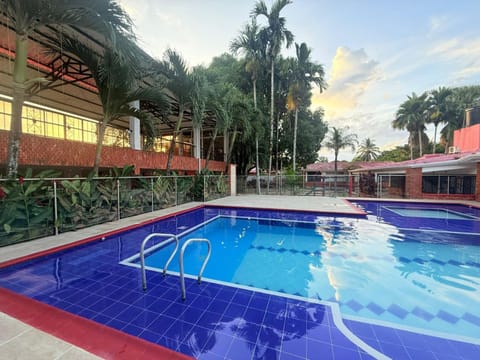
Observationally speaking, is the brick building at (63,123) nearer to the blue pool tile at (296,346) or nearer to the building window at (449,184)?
the blue pool tile at (296,346)

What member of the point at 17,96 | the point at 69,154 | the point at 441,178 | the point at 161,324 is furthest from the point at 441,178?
the point at 17,96

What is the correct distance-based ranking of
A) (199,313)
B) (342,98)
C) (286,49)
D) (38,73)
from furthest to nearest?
(342,98) → (286,49) → (38,73) → (199,313)

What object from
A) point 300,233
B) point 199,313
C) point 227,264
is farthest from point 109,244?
point 300,233

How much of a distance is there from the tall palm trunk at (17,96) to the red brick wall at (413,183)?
733 inches

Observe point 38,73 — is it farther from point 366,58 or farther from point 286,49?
point 366,58

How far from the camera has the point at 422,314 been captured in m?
2.88

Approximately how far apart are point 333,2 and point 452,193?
13.6 meters

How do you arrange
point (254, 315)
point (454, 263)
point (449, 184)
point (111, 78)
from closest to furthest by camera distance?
point (254, 315) → point (454, 263) → point (111, 78) → point (449, 184)

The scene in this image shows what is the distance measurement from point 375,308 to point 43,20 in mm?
7482

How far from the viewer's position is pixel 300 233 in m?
6.71

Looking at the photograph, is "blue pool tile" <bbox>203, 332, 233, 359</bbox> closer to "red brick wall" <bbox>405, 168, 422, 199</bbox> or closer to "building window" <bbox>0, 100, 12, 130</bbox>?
"building window" <bbox>0, 100, 12, 130</bbox>

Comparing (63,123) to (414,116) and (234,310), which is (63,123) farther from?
(414,116)

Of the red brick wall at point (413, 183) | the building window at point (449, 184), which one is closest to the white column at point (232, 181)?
the red brick wall at point (413, 183)

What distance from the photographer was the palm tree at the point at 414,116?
26609mm
